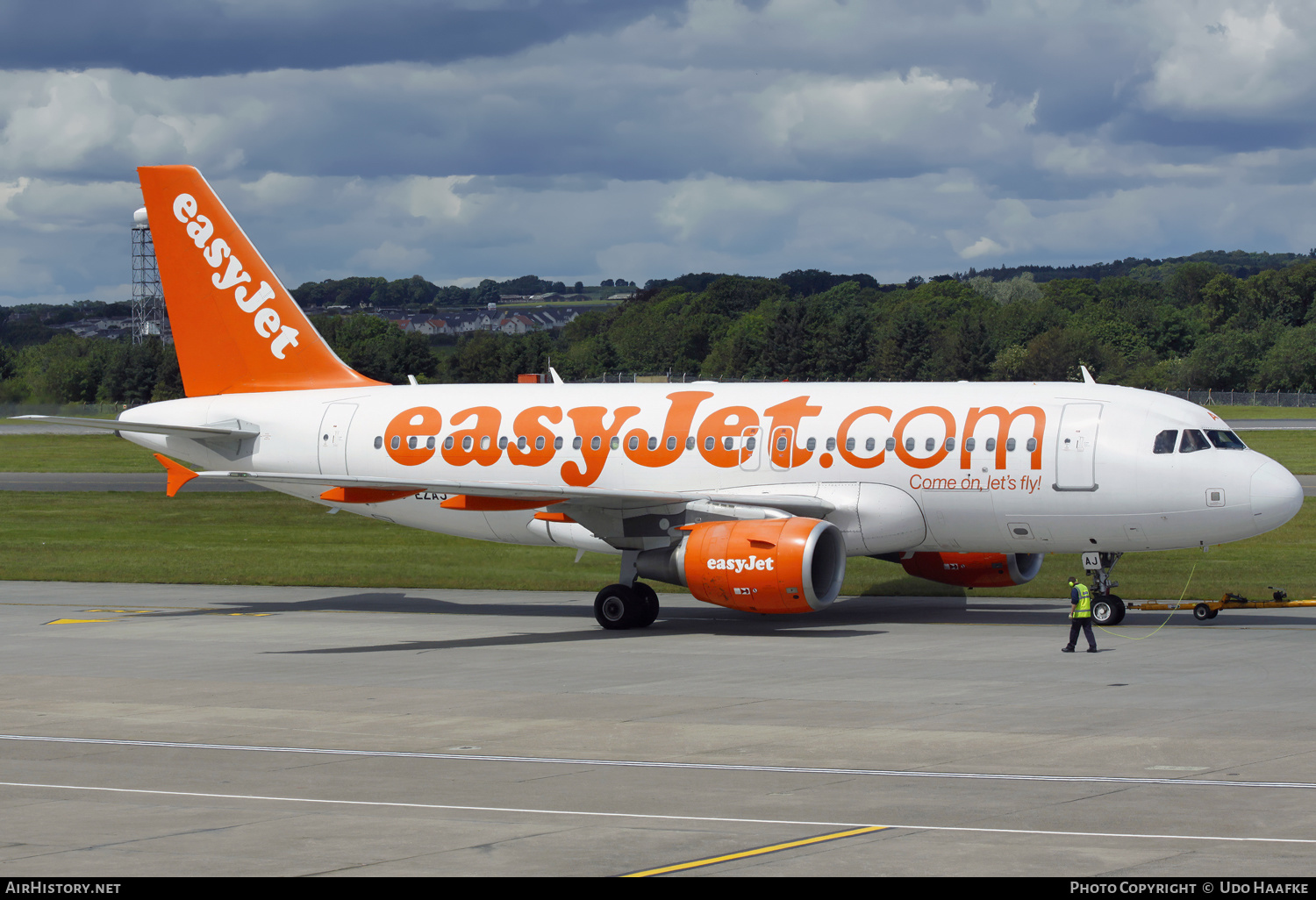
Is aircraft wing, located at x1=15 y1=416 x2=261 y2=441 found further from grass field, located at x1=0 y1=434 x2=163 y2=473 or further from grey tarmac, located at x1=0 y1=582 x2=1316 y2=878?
grass field, located at x1=0 y1=434 x2=163 y2=473

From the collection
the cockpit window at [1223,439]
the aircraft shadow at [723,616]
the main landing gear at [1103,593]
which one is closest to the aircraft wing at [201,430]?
the aircraft shadow at [723,616]

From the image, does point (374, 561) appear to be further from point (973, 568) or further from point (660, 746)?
point (660, 746)

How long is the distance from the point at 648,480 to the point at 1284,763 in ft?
58.5

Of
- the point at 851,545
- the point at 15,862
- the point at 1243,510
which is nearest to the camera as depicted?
the point at 15,862

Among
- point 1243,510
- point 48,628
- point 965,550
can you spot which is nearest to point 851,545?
point 965,550

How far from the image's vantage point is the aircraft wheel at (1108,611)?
97.2 ft

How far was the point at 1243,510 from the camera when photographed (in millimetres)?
28500

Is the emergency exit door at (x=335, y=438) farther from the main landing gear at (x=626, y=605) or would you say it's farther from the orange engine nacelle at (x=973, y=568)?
the orange engine nacelle at (x=973, y=568)

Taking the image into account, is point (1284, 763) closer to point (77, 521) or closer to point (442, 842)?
point (442, 842)

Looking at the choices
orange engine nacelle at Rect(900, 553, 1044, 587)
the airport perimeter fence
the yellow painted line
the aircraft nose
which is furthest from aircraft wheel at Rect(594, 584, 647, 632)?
the airport perimeter fence

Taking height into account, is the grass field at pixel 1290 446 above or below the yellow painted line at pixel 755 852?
above

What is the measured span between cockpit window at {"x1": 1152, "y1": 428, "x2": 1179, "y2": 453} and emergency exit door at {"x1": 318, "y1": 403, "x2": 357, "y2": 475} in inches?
711

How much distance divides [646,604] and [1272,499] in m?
12.3

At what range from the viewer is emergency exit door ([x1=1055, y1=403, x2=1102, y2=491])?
29234mm
